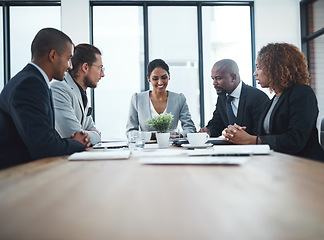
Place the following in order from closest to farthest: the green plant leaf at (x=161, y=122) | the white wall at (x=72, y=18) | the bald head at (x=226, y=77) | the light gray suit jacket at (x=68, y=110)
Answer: the green plant leaf at (x=161, y=122) → the light gray suit jacket at (x=68, y=110) → the bald head at (x=226, y=77) → the white wall at (x=72, y=18)

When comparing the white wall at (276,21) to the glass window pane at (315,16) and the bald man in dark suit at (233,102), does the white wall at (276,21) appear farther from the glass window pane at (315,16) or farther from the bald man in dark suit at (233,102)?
the bald man in dark suit at (233,102)

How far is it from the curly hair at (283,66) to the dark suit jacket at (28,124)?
4.45 ft

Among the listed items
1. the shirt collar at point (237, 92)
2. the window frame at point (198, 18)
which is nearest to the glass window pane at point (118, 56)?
the window frame at point (198, 18)

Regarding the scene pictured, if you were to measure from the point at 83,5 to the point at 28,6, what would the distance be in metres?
0.89

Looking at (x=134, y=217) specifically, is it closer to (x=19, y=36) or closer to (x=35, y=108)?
(x=35, y=108)

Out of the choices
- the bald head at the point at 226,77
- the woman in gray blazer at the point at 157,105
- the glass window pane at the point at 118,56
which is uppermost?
the glass window pane at the point at 118,56

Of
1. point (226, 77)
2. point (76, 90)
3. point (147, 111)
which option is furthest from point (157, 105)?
point (76, 90)

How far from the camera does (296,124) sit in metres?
1.88

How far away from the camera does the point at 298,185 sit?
0.64 metres

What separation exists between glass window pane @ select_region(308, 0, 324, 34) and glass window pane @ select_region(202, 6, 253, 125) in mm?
915

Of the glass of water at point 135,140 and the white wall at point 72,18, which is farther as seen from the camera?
the white wall at point 72,18

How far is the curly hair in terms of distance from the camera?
2137 mm

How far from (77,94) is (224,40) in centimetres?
351

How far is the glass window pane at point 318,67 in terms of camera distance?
15.6 feet
